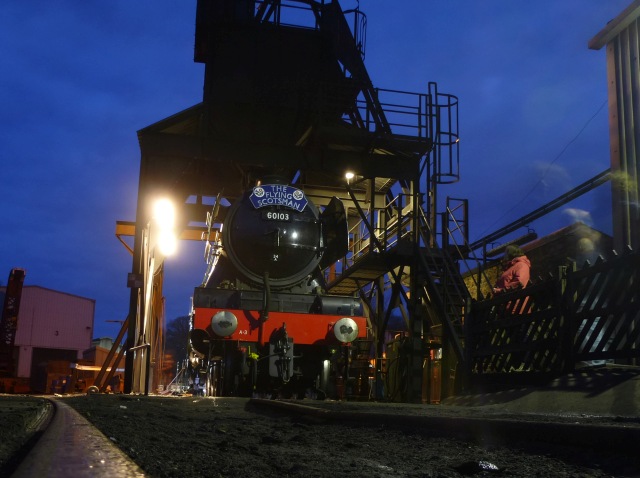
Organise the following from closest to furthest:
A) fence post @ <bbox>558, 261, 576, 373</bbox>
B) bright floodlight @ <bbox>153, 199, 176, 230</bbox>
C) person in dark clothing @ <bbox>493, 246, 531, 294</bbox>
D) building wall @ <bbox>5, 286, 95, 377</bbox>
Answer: fence post @ <bbox>558, 261, 576, 373</bbox> → person in dark clothing @ <bbox>493, 246, 531, 294</bbox> → bright floodlight @ <bbox>153, 199, 176, 230</bbox> → building wall @ <bbox>5, 286, 95, 377</bbox>

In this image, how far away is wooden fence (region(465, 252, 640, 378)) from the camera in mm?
7055

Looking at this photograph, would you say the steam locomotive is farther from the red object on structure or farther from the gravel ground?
the gravel ground

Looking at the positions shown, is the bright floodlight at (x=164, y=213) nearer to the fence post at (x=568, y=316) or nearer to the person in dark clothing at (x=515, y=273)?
the person in dark clothing at (x=515, y=273)

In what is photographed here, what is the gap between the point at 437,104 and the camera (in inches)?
584

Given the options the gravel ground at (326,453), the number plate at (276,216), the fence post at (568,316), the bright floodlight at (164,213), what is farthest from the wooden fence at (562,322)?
the bright floodlight at (164,213)

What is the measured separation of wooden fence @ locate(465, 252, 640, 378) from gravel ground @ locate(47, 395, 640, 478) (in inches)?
149

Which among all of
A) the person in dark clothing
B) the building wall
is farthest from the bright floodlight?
the building wall

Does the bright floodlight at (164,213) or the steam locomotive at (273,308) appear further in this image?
the bright floodlight at (164,213)

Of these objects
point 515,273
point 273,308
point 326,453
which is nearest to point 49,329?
point 273,308

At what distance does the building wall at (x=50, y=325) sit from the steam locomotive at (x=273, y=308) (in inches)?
1305

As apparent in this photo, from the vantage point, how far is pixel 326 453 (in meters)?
3.49

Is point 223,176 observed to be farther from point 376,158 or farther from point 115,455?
point 115,455

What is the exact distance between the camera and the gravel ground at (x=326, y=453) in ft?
9.16

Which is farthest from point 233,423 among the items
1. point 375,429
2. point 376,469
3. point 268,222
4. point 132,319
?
point 132,319
